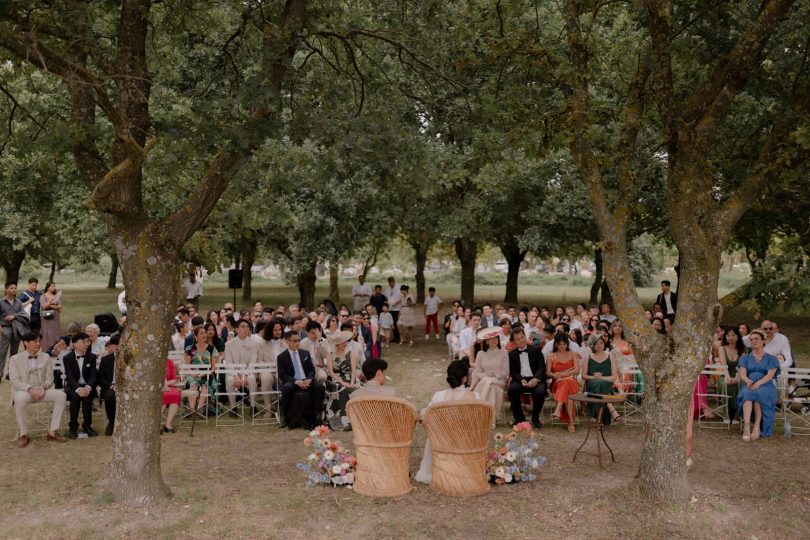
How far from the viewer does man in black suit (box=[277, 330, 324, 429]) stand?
33.9ft

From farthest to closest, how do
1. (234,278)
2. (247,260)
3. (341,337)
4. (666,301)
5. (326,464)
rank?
(247,260), (234,278), (666,301), (341,337), (326,464)

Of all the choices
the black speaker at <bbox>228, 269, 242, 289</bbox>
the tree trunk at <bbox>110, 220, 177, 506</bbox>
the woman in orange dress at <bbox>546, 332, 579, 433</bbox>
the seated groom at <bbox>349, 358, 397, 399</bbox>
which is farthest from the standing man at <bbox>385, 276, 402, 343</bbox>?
the tree trunk at <bbox>110, 220, 177, 506</bbox>

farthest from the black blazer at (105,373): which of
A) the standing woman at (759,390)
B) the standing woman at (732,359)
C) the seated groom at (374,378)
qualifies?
the standing woman at (732,359)

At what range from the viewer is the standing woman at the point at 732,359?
34.3 ft

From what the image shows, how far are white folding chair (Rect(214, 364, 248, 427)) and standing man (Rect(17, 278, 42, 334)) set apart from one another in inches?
225

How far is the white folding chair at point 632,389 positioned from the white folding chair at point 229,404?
558 cm

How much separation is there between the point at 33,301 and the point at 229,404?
19.7 ft

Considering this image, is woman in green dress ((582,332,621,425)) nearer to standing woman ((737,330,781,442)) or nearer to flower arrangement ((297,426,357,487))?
standing woman ((737,330,781,442))

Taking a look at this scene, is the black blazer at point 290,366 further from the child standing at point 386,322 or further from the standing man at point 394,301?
the standing man at point 394,301

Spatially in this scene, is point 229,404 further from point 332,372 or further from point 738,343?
point 738,343

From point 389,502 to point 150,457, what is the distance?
228 cm

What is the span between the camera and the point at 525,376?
10492 millimetres

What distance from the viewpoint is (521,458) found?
7551 mm

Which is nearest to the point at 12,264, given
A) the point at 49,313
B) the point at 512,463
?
the point at 49,313
